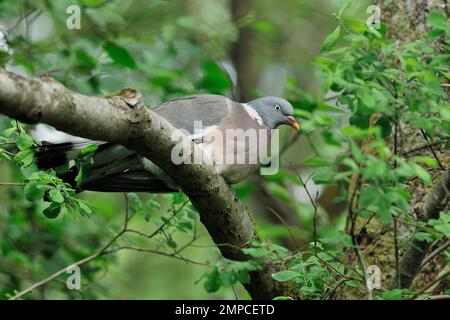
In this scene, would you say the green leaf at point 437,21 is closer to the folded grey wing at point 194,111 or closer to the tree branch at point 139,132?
the tree branch at point 139,132

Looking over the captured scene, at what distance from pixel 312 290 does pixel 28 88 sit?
156 cm

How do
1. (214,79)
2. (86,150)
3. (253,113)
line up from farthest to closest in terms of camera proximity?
(214,79), (253,113), (86,150)

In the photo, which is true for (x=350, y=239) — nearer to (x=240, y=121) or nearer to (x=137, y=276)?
(x=240, y=121)

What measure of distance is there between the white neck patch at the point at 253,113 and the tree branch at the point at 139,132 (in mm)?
939

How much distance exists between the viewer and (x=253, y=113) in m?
4.74

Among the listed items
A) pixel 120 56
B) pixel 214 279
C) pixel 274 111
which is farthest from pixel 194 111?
pixel 214 279

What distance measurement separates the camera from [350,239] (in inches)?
110

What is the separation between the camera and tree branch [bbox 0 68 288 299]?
2.40 meters

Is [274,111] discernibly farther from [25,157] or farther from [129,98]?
[129,98]

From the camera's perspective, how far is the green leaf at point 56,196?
10.7ft

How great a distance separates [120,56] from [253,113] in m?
1.09

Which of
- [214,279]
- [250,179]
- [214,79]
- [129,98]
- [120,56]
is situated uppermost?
[214,79]

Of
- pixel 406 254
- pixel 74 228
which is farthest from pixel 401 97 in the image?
pixel 74 228

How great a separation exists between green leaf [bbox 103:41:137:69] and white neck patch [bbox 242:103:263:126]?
0.93 meters
